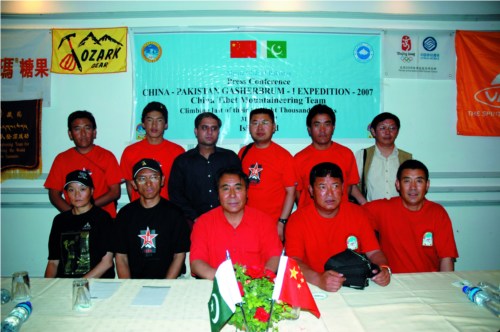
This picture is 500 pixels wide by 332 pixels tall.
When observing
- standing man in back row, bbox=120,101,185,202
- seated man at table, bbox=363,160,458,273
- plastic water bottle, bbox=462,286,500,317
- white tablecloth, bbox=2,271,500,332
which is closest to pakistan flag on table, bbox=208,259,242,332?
white tablecloth, bbox=2,271,500,332

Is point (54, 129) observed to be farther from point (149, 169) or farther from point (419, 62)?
point (419, 62)

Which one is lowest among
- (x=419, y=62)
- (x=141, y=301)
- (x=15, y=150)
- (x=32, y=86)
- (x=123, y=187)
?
(x=141, y=301)

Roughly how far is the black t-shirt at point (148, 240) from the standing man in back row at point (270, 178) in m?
0.95

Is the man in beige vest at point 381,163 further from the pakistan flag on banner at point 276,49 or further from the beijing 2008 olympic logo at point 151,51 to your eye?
the beijing 2008 olympic logo at point 151,51

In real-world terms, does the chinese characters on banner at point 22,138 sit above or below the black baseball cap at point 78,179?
above

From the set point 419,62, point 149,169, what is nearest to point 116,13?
point 149,169

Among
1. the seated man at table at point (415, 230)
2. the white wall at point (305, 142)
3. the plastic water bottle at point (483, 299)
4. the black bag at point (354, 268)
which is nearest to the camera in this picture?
the plastic water bottle at point (483, 299)

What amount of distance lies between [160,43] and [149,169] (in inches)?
80.6

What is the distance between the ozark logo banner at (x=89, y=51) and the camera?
387 cm

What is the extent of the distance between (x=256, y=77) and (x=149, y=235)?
236 centimetres

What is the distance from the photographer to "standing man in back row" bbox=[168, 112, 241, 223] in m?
3.07

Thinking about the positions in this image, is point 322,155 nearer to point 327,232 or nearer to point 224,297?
point 327,232

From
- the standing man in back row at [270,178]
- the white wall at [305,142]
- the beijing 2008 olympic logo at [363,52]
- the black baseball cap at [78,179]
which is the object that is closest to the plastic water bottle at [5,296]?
the black baseball cap at [78,179]

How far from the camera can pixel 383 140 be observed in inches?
135
